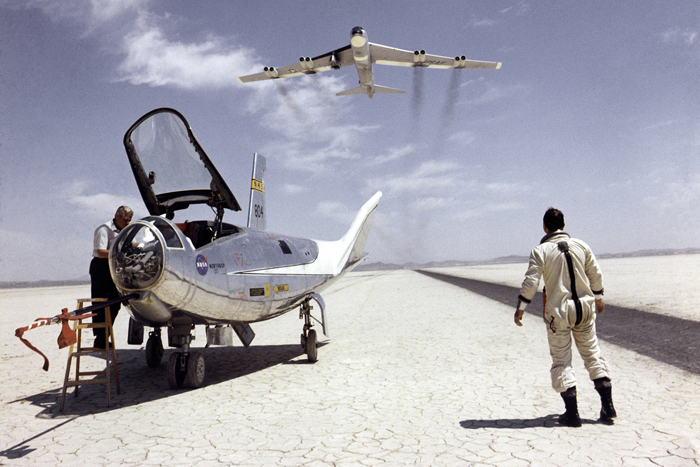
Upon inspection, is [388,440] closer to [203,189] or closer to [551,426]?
[551,426]

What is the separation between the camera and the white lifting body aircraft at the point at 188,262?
580cm

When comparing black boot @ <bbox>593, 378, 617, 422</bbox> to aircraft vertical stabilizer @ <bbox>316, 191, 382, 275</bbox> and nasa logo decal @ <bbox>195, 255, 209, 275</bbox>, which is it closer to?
nasa logo decal @ <bbox>195, 255, 209, 275</bbox>

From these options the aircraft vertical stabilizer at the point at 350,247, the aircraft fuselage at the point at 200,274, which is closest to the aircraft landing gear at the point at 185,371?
the aircraft fuselage at the point at 200,274

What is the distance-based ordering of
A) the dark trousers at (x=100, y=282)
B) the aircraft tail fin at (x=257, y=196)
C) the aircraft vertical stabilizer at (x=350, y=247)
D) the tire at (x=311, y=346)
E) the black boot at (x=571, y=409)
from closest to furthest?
the black boot at (x=571, y=409), the dark trousers at (x=100, y=282), the tire at (x=311, y=346), the aircraft tail fin at (x=257, y=196), the aircraft vertical stabilizer at (x=350, y=247)

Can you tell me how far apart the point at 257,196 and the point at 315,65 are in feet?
60.9

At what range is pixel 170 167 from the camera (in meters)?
7.26

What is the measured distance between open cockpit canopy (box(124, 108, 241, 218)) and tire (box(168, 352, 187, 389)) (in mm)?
2625

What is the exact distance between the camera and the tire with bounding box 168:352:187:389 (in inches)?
255

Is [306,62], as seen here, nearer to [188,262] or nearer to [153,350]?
[153,350]

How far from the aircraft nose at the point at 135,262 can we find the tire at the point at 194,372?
1622 mm

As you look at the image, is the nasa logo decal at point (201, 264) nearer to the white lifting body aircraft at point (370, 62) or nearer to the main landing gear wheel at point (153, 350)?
the main landing gear wheel at point (153, 350)

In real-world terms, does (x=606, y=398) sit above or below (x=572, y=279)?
below

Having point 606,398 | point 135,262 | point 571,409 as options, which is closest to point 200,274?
point 135,262

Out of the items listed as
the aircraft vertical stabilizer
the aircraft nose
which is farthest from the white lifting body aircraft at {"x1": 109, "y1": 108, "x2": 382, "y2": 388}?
the aircraft vertical stabilizer
